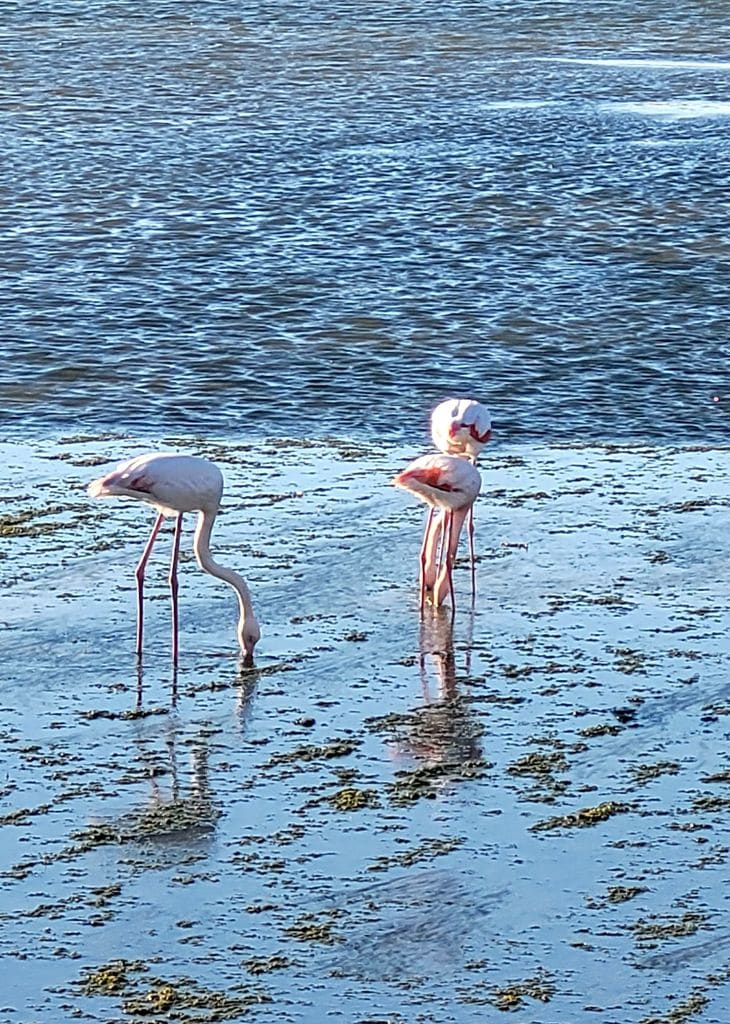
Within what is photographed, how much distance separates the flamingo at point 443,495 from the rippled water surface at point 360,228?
2486 mm

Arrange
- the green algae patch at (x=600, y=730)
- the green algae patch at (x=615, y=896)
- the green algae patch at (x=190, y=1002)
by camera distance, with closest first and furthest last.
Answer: the green algae patch at (x=190, y=1002) < the green algae patch at (x=615, y=896) < the green algae patch at (x=600, y=730)

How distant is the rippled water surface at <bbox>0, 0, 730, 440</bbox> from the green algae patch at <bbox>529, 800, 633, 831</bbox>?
4.83 meters

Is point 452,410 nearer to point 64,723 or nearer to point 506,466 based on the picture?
point 506,466

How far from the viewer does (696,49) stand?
24969 mm

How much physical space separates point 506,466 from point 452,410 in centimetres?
143

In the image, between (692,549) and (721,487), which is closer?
(692,549)

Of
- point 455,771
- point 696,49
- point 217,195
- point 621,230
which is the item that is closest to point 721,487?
point 455,771

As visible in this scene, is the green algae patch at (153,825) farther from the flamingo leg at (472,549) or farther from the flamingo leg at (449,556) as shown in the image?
the flamingo leg at (472,549)

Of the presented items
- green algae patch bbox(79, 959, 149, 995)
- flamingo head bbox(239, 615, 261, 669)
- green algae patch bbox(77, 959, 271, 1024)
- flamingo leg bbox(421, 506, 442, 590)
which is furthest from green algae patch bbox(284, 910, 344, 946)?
flamingo leg bbox(421, 506, 442, 590)

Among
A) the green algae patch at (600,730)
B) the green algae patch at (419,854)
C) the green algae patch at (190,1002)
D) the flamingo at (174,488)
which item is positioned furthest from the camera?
the flamingo at (174,488)

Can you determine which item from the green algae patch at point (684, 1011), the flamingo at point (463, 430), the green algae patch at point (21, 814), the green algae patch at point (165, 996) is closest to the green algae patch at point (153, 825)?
the green algae patch at point (21, 814)

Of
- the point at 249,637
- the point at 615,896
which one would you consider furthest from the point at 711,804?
the point at 249,637

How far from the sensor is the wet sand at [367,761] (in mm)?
6145

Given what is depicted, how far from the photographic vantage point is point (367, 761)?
7590 mm
